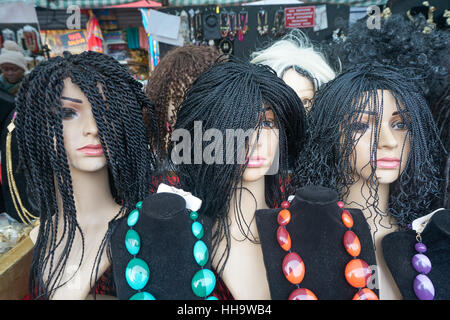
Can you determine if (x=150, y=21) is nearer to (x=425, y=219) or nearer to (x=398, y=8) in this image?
(x=398, y=8)

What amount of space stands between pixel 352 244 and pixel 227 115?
22.9 inches

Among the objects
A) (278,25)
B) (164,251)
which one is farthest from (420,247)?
(278,25)

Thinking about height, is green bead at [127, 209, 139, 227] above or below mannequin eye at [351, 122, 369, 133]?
below

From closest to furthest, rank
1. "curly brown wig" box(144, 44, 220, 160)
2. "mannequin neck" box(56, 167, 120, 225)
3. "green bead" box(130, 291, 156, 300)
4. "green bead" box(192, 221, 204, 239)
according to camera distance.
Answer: "green bead" box(130, 291, 156, 300) → "green bead" box(192, 221, 204, 239) → "mannequin neck" box(56, 167, 120, 225) → "curly brown wig" box(144, 44, 220, 160)

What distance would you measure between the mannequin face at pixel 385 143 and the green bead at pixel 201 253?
0.64 meters

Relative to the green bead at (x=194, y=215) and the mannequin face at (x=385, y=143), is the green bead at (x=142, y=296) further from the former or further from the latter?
the mannequin face at (x=385, y=143)

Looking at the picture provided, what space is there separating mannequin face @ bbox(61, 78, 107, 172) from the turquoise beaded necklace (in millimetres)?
258

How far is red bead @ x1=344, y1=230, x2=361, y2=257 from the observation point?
89cm


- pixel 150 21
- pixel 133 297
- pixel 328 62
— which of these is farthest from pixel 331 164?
pixel 150 21

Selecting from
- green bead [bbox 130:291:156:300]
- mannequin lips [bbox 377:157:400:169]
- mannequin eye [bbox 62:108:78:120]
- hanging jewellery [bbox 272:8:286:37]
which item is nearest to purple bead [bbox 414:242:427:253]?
mannequin lips [bbox 377:157:400:169]

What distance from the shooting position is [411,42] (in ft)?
4.03

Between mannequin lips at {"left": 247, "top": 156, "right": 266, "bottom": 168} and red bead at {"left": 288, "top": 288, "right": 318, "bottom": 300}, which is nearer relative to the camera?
red bead at {"left": 288, "top": 288, "right": 318, "bottom": 300}

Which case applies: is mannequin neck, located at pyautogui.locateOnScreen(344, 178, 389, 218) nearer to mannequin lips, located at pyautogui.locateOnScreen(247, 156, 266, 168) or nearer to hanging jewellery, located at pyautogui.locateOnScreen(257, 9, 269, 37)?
mannequin lips, located at pyautogui.locateOnScreen(247, 156, 266, 168)

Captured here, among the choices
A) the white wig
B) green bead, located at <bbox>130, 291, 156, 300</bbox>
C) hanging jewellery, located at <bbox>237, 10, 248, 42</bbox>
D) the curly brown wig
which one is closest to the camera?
green bead, located at <bbox>130, 291, 156, 300</bbox>
